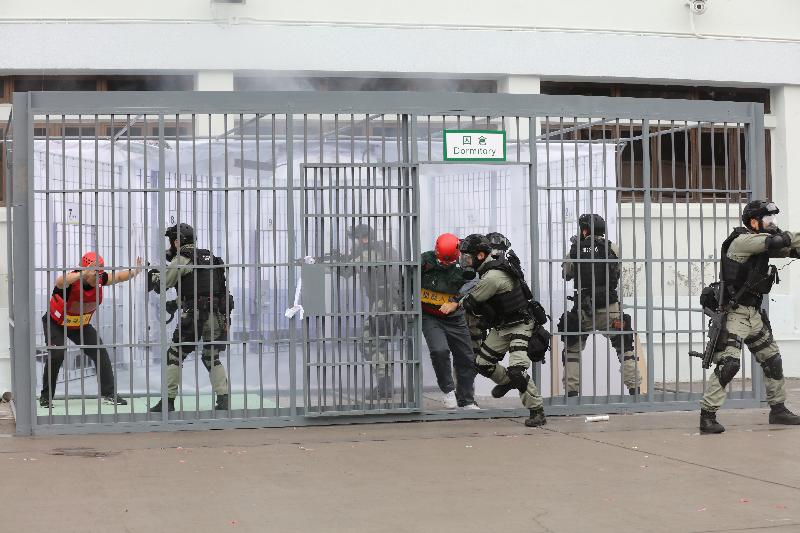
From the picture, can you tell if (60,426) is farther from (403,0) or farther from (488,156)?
(403,0)

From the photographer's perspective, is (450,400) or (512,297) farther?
(450,400)

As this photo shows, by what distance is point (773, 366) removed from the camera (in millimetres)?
10023

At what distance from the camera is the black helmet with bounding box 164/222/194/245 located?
10.2 meters

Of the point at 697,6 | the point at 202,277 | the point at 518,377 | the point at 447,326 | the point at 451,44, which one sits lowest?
the point at 518,377

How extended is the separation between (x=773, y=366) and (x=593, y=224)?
202 centimetres

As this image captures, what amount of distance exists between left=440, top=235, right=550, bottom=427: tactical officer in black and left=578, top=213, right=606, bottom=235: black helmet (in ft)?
3.50

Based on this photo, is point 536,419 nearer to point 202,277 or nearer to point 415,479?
point 415,479

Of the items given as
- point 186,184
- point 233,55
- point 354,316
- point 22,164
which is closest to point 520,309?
point 354,316

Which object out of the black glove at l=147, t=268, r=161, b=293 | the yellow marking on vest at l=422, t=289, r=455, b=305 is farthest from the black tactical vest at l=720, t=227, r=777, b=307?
the black glove at l=147, t=268, r=161, b=293

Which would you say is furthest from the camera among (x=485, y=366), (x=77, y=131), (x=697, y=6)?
(x=697, y=6)

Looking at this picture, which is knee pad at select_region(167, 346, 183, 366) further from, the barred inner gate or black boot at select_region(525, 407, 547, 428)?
black boot at select_region(525, 407, 547, 428)

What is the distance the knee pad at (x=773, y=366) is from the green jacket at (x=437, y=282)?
9.19ft

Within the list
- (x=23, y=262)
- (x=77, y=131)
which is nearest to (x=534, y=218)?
(x=77, y=131)

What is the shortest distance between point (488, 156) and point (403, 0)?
4538 mm
